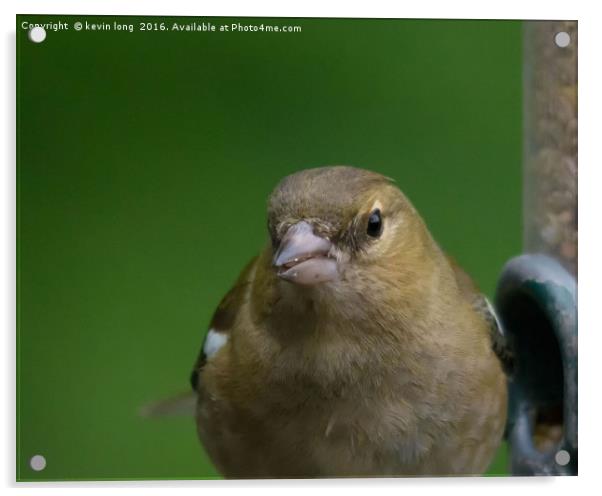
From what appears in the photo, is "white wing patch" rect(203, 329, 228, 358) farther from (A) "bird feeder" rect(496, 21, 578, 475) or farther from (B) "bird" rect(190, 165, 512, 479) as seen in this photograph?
(A) "bird feeder" rect(496, 21, 578, 475)

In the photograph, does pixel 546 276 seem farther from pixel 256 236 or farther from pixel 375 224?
pixel 256 236

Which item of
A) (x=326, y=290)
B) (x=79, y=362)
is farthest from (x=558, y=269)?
(x=79, y=362)

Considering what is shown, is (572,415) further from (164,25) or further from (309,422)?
(164,25)

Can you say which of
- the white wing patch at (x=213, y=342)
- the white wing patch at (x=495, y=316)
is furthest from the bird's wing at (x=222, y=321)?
the white wing patch at (x=495, y=316)

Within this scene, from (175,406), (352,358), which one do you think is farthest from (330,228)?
(175,406)

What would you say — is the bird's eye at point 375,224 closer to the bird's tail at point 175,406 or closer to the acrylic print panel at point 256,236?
the acrylic print panel at point 256,236
